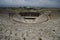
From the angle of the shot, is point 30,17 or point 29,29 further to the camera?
point 30,17

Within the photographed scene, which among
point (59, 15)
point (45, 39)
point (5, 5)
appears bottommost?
point (45, 39)

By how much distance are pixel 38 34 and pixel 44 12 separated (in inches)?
13.1

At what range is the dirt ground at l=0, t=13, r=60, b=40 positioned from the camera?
1.33 meters

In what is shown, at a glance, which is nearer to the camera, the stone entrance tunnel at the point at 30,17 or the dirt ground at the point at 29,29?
the dirt ground at the point at 29,29

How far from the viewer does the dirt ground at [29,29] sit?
1333mm

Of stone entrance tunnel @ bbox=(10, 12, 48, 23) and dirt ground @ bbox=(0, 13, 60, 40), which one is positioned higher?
stone entrance tunnel @ bbox=(10, 12, 48, 23)

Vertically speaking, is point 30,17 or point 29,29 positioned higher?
point 30,17

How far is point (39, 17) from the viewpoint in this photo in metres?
1.51

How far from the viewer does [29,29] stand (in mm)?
1413

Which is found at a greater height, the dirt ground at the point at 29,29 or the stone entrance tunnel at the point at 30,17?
the stone entrance tunnel at the point at 30,17

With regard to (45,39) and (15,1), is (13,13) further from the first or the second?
(45,39)

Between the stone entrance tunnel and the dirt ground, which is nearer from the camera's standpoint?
the dirt ground

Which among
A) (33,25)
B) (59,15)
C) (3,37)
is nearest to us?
(3,37)

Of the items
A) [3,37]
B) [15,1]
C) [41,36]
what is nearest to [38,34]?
[41,36]
